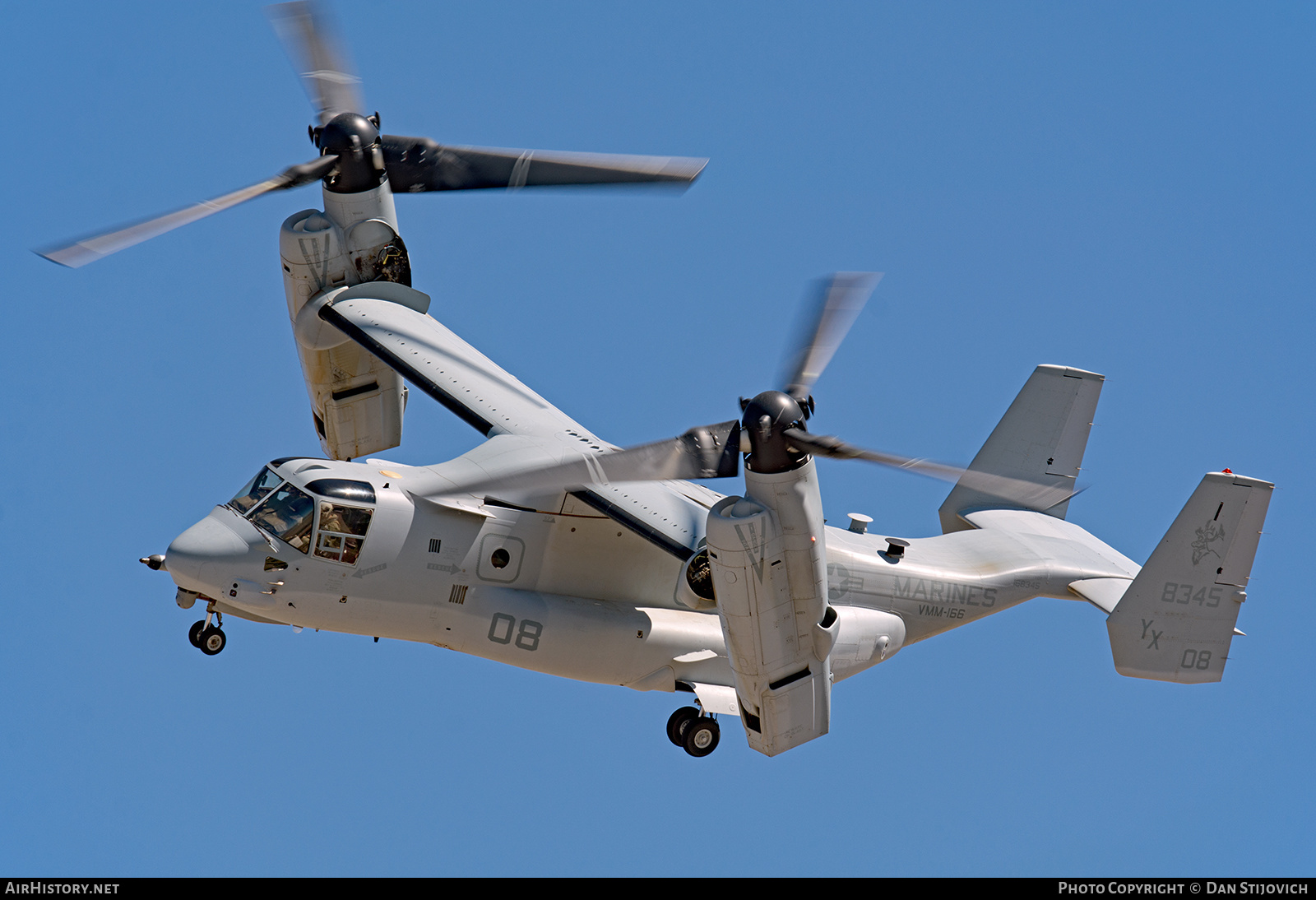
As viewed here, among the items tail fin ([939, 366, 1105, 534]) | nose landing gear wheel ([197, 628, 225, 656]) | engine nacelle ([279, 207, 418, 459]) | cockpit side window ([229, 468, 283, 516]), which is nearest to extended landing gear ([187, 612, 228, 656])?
nose landing gear wheel ([197, 628, 225, 656])

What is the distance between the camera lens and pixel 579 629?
78.2 ft

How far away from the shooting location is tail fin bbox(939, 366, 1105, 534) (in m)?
28.5

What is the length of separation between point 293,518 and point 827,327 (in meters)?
7.95

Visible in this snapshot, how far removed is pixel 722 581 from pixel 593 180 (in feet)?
25.8

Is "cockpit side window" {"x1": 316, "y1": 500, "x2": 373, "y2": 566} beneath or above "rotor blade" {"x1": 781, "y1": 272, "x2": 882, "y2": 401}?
beneath

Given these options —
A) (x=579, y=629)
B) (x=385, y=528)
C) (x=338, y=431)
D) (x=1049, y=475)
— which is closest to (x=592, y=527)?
(x=579, y=629)

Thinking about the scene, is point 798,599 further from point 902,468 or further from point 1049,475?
point 1049,475

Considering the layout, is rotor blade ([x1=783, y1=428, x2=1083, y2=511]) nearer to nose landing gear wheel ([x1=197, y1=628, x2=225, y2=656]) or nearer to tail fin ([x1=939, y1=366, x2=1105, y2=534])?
tail fin ([x1=939, y1=366, x2=1105, y2=534])

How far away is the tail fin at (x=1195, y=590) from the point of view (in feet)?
78.9

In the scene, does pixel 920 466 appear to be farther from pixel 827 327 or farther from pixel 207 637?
pixel 207 637

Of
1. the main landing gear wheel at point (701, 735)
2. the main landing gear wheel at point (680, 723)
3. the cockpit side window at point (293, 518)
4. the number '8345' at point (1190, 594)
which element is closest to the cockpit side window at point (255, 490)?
the cockpit side window at point (293, 518)

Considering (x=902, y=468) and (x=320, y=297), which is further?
(x=320, y=297)

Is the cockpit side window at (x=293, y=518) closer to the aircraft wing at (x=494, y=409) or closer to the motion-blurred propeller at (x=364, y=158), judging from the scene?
the aircraft wing at (x=494, y=409)

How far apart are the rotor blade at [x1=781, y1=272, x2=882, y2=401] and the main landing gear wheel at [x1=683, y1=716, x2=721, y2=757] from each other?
19.1ft
